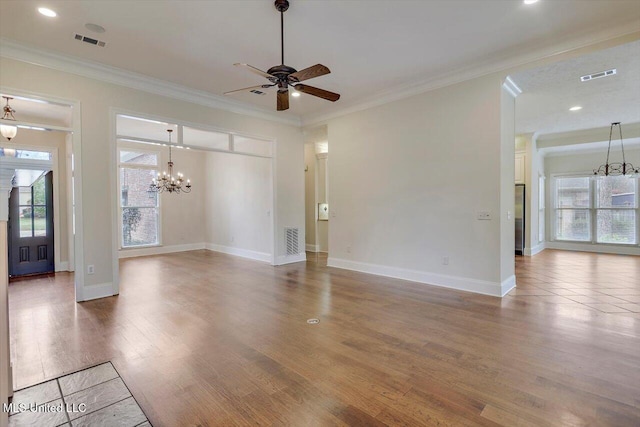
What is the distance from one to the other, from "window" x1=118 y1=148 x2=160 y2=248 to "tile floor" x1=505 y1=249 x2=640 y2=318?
842 centimetres

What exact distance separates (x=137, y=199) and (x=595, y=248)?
40.6ft

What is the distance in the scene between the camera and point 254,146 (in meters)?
7.39

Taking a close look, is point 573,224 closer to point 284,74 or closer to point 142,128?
point 284,74

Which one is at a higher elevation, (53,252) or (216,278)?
(53,252)

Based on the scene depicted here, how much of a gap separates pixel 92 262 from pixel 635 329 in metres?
6.54

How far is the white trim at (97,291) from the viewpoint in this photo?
4195 mm

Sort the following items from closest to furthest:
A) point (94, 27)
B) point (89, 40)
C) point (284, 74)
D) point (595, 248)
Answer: point (284, 74)
point (94, 27)
point (89, 40)
point (595, 248)

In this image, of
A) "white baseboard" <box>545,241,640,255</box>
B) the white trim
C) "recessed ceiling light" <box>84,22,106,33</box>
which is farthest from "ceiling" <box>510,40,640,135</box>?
the white trim

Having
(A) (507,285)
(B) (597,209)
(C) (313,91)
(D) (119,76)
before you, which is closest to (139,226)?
(D) (119,76)

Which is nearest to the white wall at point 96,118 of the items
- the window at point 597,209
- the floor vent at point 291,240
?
the floor vent at point 291,240

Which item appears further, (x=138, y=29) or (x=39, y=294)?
(x=39, y=294)

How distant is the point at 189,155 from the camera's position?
891 cm

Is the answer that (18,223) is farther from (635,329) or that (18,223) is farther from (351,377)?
(635,329)

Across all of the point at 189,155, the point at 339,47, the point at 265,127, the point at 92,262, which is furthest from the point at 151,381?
the point at 189,155
